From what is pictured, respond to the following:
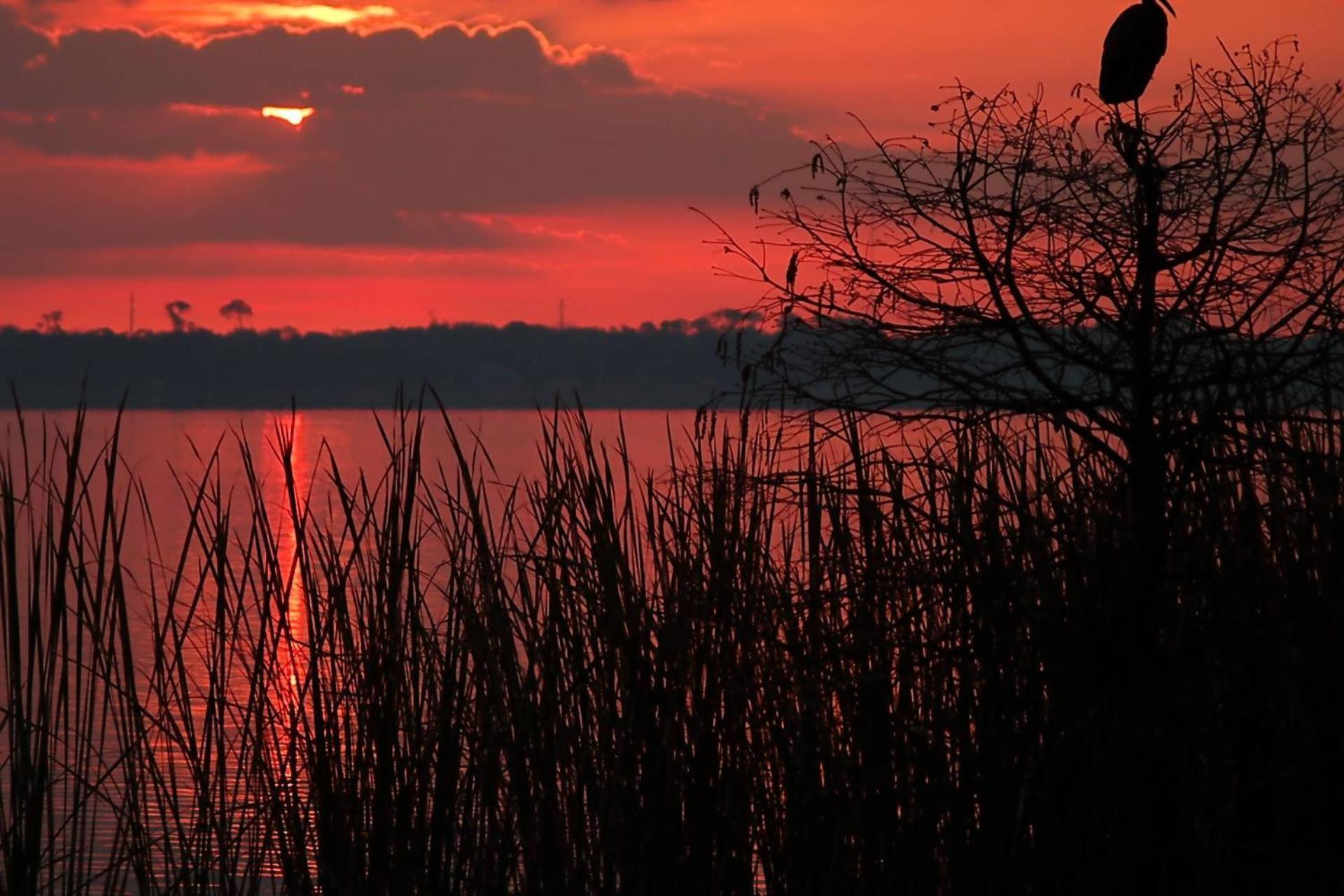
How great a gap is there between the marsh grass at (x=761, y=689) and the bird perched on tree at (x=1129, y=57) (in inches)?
24.5

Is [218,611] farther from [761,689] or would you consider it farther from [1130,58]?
[1130,58]

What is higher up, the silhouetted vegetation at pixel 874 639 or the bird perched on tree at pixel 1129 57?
the bird perched on tree at pixel 1129 57

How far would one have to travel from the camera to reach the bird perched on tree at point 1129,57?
2635 millimetres

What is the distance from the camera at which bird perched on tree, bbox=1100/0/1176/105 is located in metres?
2.63

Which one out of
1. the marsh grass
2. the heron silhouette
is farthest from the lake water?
the heron silhouette

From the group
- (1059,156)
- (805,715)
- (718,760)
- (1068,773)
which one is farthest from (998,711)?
(1059,156)

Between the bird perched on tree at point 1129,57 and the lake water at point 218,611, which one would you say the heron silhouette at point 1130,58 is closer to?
the bird perched on tree at point 1129,57

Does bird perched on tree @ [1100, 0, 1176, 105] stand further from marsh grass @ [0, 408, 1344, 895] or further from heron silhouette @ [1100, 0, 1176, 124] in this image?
marsh grass @ [0, 408, 1344, 895]

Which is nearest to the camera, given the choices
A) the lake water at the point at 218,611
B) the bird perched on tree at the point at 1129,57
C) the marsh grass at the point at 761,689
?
the bird perched on tree at the point at 1129,57

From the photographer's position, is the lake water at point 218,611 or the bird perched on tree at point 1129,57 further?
the lake water at point 218,611

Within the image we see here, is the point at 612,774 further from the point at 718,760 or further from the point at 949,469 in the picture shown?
the point at 949,469

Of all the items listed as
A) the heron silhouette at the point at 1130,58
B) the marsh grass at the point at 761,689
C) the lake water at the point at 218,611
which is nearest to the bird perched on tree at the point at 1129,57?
the heron silhouette at the point at 1130,58

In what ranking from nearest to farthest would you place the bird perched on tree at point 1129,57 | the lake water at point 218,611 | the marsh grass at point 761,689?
the bird perched on tree at point 1129,57, the marsh grass at point 761,689, the lake water at point 218,611

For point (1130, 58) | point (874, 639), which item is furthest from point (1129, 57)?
point (874, 639)
